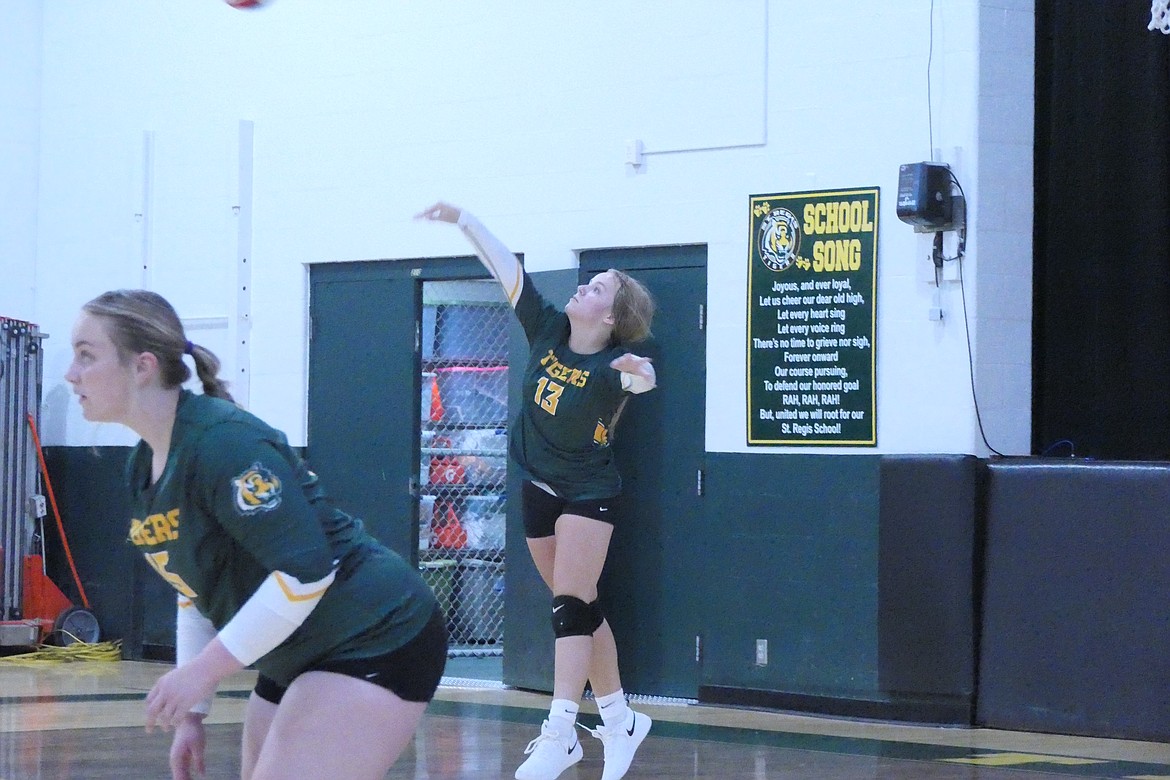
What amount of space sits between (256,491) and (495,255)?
336 centimetres

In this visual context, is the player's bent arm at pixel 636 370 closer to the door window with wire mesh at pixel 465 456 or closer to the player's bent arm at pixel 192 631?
the player's bent arm at pixel 192 631

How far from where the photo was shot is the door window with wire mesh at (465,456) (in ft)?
29.2

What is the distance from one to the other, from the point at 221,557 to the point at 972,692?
4.66 meters

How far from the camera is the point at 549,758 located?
5.20 meters

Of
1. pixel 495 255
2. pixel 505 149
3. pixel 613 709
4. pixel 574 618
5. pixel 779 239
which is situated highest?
pixel 505 149

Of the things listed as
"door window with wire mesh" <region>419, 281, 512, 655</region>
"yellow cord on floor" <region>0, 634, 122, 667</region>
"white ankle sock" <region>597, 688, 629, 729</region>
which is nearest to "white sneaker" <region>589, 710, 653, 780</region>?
"white ankle sock" <region>597, 688, 629, 729</region>

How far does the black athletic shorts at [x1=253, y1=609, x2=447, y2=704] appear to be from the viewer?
8.95ft

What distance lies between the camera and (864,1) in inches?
278

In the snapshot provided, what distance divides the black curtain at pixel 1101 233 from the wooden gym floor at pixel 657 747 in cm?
152

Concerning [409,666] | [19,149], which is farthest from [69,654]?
[409,666]

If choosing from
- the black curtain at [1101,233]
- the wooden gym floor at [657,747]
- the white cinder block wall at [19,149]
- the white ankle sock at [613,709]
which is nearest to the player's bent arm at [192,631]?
the wooden gym floor at [657,747]

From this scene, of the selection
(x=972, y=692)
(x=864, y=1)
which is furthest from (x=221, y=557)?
(x=864, y=1)

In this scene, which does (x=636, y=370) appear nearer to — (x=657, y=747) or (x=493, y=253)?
(x=493, y=253)

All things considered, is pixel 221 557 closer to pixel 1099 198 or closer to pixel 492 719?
pixel 492 719
